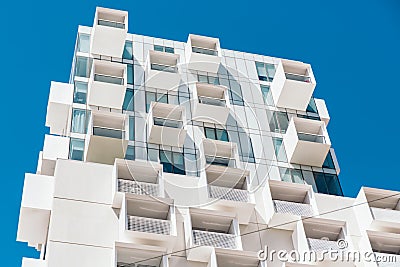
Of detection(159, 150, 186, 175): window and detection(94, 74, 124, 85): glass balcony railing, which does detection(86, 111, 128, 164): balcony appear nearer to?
detection(159, 150, 186, 175): window

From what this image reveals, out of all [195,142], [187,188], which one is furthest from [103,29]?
[187,188]

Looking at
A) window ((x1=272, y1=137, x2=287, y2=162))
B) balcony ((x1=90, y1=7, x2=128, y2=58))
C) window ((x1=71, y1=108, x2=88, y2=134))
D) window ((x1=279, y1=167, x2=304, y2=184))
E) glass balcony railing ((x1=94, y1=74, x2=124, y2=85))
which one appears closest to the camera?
window ((x1=71, y1=108, x2=88, y2=134))

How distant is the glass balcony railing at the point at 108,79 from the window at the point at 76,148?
3213mm

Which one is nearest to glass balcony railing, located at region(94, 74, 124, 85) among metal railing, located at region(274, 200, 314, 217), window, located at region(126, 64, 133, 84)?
window, located at region(126, 64, 133, 84)

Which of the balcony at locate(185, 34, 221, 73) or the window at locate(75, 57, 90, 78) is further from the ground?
the balcony at locate(185, 34, 221, 73)

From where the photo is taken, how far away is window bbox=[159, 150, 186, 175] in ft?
78.6

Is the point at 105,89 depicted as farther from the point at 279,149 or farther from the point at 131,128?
the point at 279,149

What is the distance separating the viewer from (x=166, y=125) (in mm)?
25562

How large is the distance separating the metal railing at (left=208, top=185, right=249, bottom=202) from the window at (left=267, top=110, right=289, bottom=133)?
5.45 m

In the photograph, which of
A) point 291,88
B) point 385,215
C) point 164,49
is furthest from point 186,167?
point 164,49

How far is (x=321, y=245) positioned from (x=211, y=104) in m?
8.04

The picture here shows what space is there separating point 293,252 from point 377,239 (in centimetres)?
262

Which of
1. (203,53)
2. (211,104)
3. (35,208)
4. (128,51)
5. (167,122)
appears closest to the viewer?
(35,208)

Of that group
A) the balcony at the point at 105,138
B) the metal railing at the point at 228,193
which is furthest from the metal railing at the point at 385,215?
the balcony at the point at 105,138
